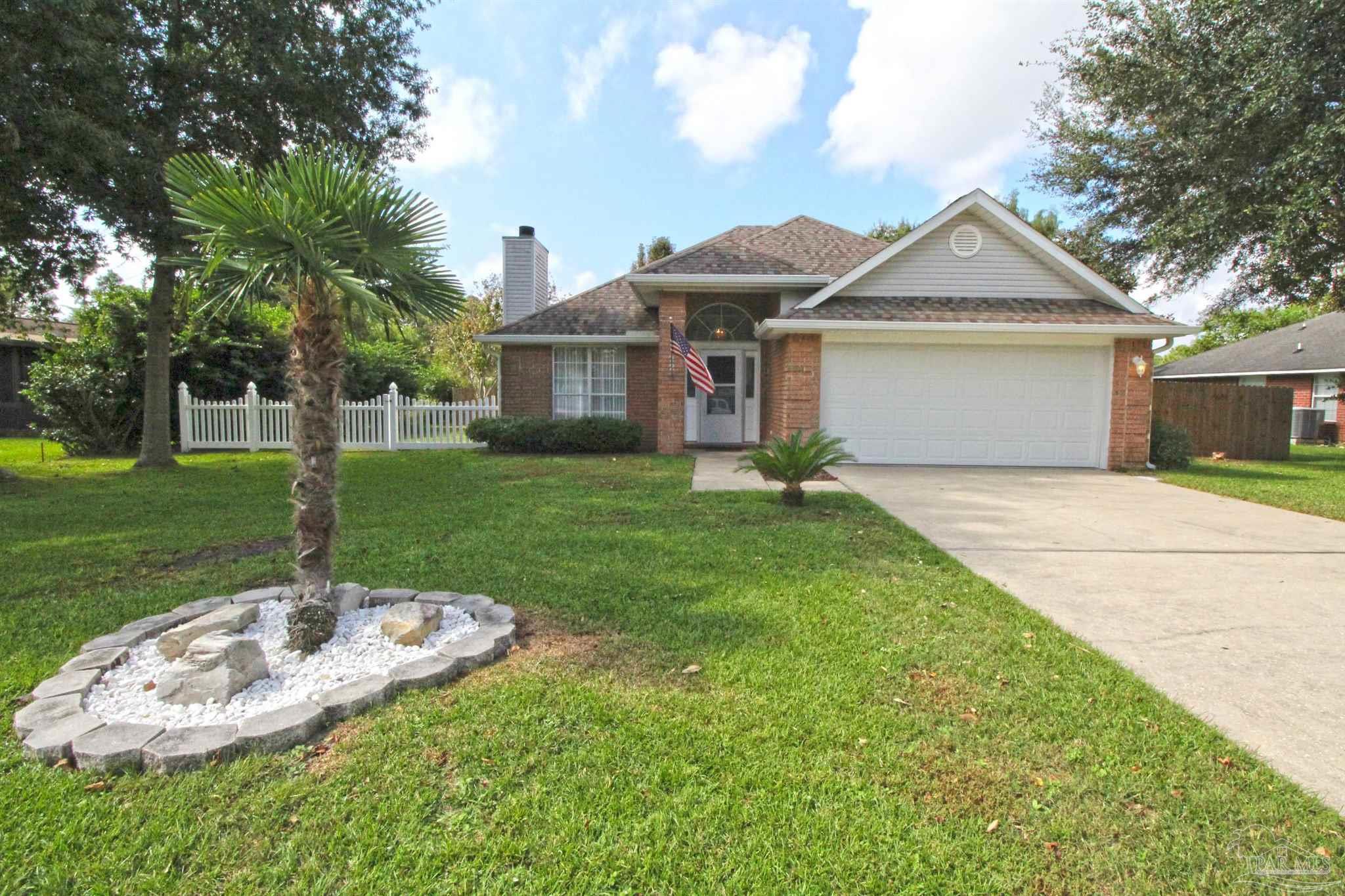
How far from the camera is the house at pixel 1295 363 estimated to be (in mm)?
23594

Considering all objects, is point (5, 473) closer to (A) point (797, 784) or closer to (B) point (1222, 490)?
(A) point (797, 784)

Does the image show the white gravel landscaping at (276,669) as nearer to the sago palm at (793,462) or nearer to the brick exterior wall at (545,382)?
the sago palm at (793,462)

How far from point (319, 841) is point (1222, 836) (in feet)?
9.85

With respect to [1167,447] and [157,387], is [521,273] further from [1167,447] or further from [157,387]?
[1167,447]

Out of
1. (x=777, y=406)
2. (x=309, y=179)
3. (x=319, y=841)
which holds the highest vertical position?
(x=309, y=179)

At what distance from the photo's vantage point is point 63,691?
3.13m

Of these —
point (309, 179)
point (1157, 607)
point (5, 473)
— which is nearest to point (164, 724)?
point (309, 179)

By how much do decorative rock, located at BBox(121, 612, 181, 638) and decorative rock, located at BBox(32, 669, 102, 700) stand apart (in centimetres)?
52

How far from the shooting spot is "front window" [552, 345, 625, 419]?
1533 cm

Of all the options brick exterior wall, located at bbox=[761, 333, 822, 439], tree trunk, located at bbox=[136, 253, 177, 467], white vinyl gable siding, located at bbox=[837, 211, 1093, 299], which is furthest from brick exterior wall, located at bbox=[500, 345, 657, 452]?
tree trunk, located at bbox=[136, 253, 177, 467]

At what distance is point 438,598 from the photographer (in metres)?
4.40

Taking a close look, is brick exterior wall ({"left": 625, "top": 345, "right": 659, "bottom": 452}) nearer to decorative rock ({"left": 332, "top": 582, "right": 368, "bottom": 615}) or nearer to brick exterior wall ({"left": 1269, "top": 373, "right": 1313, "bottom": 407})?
decorative rock ({"left": 332, "top": 582, "right": 368, "bottom": 615})

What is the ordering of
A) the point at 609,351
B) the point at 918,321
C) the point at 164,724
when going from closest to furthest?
the point at 164,724 → the point at 918,321 → the point at 609,351

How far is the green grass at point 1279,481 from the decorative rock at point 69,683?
11609 millimetres
